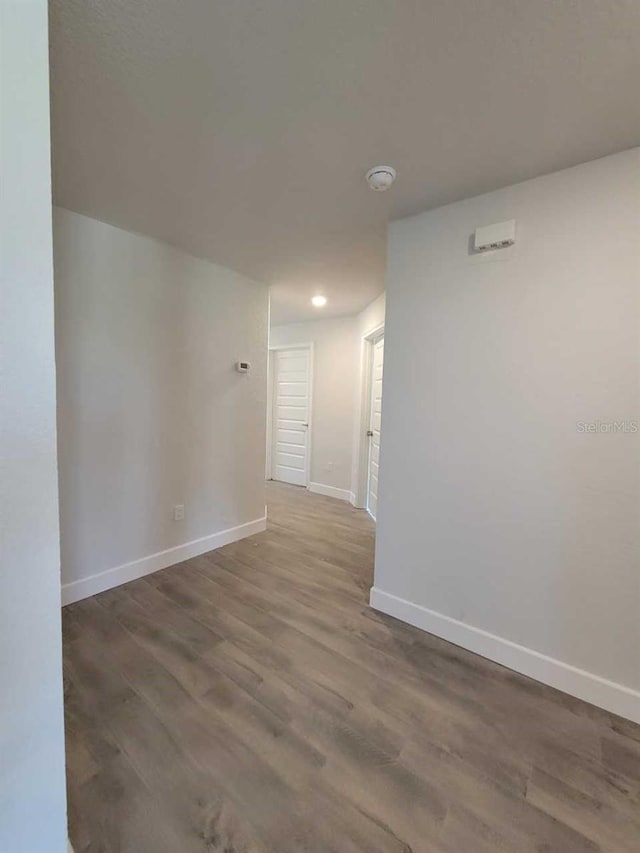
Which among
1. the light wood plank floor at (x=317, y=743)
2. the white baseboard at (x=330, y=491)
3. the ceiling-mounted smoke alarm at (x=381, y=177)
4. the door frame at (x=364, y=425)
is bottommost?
the light wood plank floor at (x=317, y=743)

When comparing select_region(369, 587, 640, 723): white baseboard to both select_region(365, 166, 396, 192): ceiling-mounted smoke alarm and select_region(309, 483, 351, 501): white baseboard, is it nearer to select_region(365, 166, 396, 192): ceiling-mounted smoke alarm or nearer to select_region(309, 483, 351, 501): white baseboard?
select_region(365, 166, 396, 192): ceiling-mounted smoke alarm

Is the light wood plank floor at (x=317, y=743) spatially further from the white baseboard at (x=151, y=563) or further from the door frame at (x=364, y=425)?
the door frame at (x=364, y=425)

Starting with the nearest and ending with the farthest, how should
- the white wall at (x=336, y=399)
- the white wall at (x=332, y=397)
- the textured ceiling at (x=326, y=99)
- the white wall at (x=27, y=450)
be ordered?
the white wall at (x=27, y=450), the textured ceiling at (x=326, y=99), the white wall at (x=336, y=399), the white wall at (x=332, y=397)

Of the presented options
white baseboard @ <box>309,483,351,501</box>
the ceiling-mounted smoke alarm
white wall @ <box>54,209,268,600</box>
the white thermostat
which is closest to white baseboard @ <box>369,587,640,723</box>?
white wall @ <box>54,209,268,600</box>

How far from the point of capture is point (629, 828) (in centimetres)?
109

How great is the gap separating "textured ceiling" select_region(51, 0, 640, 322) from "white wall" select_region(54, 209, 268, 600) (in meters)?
0.46

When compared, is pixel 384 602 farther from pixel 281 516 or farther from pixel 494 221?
pixel 494 221

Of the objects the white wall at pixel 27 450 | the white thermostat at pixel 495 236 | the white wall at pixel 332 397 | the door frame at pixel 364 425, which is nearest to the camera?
the white wall at pixel 27 450

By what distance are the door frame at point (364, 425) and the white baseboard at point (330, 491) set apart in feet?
0.90

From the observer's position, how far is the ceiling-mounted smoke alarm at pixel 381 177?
160cm

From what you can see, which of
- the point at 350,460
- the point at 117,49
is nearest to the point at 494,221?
the point at 117,49

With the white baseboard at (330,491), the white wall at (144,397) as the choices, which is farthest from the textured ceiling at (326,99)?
the white baseboard at (330,491)

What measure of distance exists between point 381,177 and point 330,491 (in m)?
3.71

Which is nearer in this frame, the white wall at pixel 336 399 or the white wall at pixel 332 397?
the white wall at pixel 336 399
